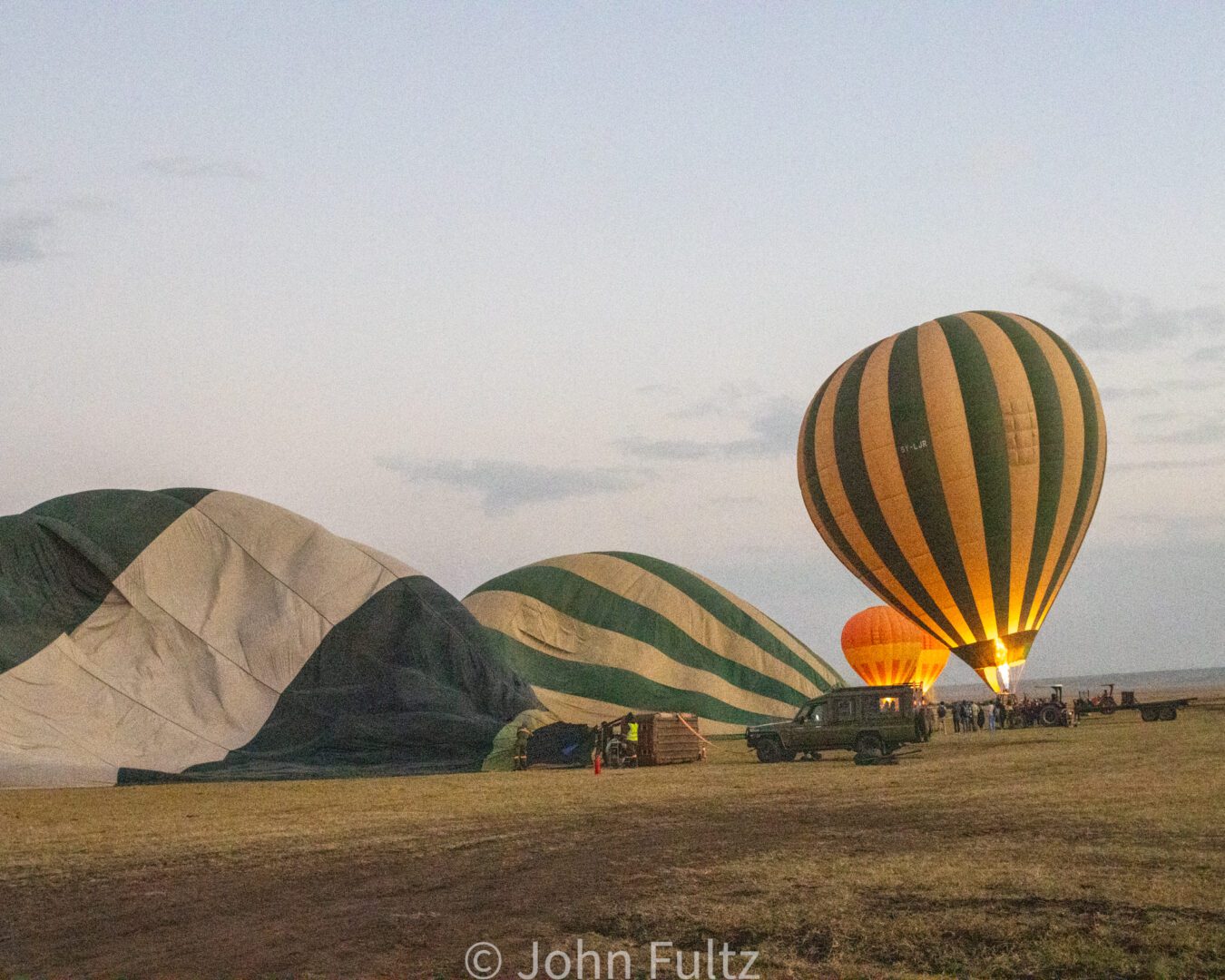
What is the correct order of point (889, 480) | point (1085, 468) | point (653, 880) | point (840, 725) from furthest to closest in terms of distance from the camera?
point (889, 480)
point (1085, 468)
point (840, 725)
point (653, 880)

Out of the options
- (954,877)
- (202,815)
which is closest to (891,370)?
(202,815)

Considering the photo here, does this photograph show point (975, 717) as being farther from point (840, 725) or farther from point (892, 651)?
point (840, 725)

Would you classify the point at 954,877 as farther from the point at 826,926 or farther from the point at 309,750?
the point at 309,750

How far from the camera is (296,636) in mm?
22188

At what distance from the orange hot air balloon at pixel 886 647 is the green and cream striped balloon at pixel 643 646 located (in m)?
6.98

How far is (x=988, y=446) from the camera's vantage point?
25.2 m

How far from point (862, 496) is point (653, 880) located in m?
19.8

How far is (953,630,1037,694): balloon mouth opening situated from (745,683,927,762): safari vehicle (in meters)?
6.37

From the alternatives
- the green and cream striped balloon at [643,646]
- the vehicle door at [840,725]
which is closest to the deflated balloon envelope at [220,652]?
the green and cream striped balloon at [643,646]

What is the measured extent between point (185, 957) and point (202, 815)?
757 centimetres

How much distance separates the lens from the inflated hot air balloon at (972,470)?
25266 mm

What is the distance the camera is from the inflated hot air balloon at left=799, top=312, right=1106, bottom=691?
25.3 m

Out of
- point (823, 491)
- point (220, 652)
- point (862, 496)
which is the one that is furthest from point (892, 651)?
point (220, 652)

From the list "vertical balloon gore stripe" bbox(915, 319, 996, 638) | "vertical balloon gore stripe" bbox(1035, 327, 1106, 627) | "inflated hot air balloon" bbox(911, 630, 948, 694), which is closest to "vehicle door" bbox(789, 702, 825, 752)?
"vertical balloon gore stripe" bbox(915, 319, 996, 638)
